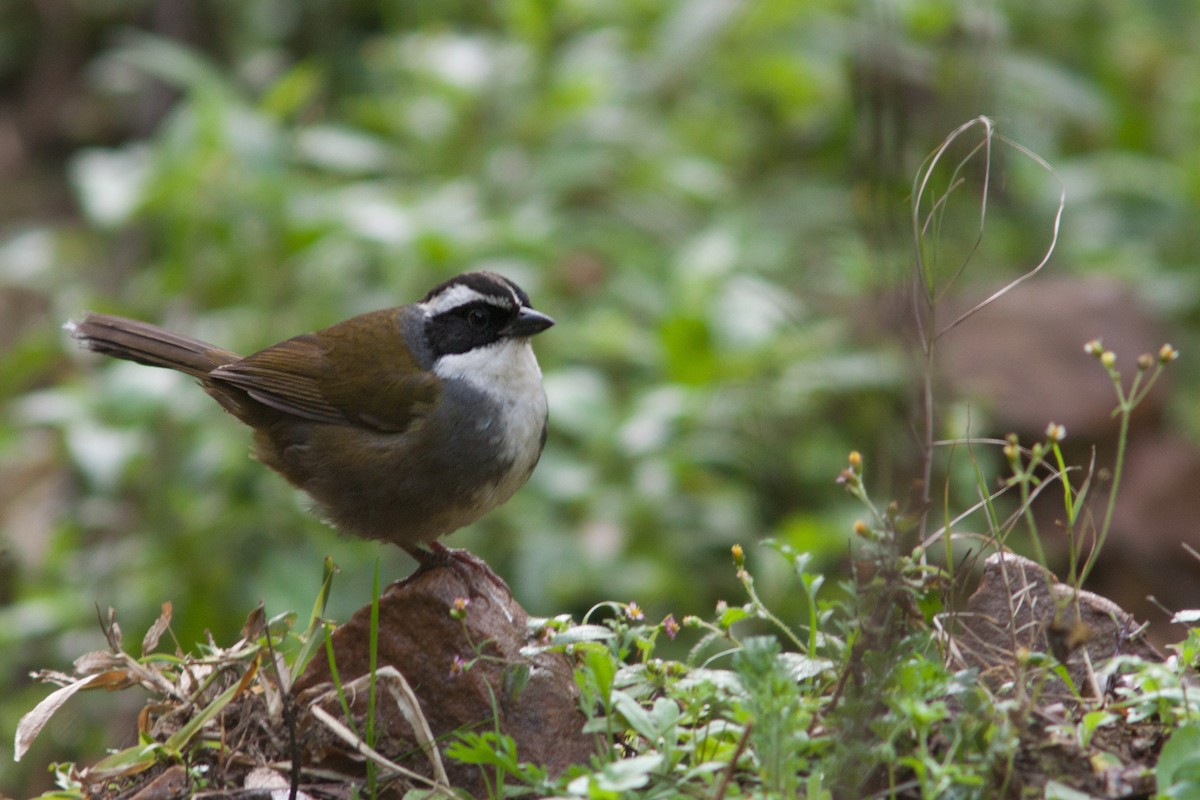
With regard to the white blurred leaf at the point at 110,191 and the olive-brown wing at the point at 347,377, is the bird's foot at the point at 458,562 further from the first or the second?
the white blurred leaf at the point at 110,191

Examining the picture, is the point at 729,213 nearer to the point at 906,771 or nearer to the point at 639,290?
the point at 639,290

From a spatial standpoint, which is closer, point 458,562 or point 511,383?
point 458,562

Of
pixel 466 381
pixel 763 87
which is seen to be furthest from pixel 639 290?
pixel 466 381

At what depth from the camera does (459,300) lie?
4.36 meters

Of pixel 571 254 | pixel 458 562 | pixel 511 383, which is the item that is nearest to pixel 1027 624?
pixel 458 562

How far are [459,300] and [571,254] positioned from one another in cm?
297

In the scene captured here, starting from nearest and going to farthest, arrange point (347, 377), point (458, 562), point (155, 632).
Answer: point (155, 632)
point (458, 562)
point (347, 377)

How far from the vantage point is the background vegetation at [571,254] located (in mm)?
5762

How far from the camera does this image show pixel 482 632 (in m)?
2.95

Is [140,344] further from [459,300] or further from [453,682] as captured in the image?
[453,682]

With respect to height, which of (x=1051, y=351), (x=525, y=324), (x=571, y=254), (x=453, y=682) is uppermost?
(x=525, y=324)

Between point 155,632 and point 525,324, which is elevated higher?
point 525,324

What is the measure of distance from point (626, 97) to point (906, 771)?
5.69m

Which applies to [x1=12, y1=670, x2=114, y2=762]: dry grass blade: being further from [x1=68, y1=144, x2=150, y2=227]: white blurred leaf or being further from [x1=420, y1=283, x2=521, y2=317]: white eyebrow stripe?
[x1=68, y1=144, x2=150, y2=227]: white blurred leaf
